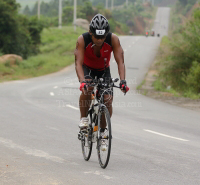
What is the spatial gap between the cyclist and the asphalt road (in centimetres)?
78

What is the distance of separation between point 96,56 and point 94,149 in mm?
1813

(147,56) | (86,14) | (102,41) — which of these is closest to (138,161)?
(102,41)

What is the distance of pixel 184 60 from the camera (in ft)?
68.8

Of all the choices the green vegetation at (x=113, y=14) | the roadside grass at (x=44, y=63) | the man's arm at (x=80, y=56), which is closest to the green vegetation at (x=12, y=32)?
the roadside grass at (x=44, y=63)

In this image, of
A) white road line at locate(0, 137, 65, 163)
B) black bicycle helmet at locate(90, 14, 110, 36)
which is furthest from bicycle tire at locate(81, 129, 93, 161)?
black bicycle helmet at locate(90, 14, 110, 36)

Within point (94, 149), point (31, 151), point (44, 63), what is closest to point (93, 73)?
point (94, 149)

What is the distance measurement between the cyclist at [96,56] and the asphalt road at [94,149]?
78 centimetres

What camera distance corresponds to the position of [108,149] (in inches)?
225

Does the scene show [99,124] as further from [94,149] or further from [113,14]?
[113,14]

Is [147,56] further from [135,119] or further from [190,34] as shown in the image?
[135,119]

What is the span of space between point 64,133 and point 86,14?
89975 mm

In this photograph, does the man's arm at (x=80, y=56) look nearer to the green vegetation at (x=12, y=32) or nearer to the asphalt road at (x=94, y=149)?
the asphalt road at (x=94, y=149)

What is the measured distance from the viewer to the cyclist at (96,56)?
5.86 metres

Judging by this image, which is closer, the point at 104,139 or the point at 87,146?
the point at 104,139
